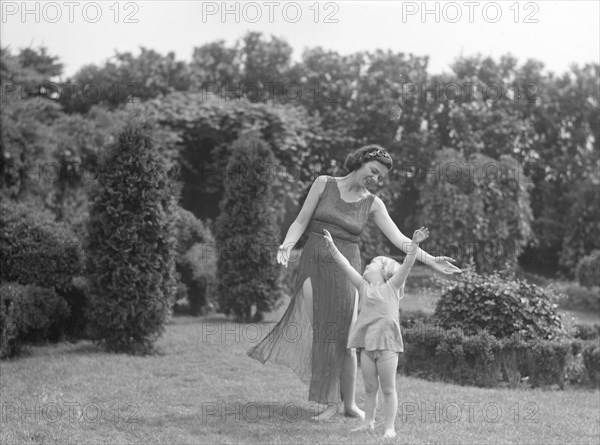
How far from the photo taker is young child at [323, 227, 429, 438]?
6012mm

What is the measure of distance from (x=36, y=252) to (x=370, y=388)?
5.97 meters

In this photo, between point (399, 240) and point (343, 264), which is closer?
point (343, 264)

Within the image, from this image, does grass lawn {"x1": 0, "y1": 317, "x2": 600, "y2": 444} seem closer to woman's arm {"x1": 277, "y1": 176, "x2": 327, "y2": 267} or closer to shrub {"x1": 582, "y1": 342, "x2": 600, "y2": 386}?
shrub {"x1": 582, "y1": 342, "x2": 600, "y2": 386}

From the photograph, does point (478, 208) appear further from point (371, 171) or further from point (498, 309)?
point (371, 171)

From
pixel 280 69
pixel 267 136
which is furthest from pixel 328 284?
pixel 280 69

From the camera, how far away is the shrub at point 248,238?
13.6 m

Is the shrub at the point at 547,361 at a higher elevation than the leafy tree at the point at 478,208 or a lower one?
lower

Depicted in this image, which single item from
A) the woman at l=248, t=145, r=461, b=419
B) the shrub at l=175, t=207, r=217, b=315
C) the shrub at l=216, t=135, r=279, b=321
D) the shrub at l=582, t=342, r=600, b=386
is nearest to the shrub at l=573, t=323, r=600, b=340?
the shrub at l=582, t=342, r=600, b=386

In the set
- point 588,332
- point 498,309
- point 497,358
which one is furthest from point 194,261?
point 588,332

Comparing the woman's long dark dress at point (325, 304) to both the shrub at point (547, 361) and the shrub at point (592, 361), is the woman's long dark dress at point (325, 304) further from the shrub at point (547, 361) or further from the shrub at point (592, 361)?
the shrub at point (592, 361)

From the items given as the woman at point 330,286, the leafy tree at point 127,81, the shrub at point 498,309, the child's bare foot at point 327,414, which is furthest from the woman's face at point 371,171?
the leafy tree at point 127,81

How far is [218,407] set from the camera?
700cm

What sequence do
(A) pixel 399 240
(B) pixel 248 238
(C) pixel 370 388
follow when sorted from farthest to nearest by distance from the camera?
(B) pixel 248 238, (A) pixel 399 240, (C) pixel 370 388

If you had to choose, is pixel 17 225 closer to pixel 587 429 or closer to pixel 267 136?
pixel 587 429
